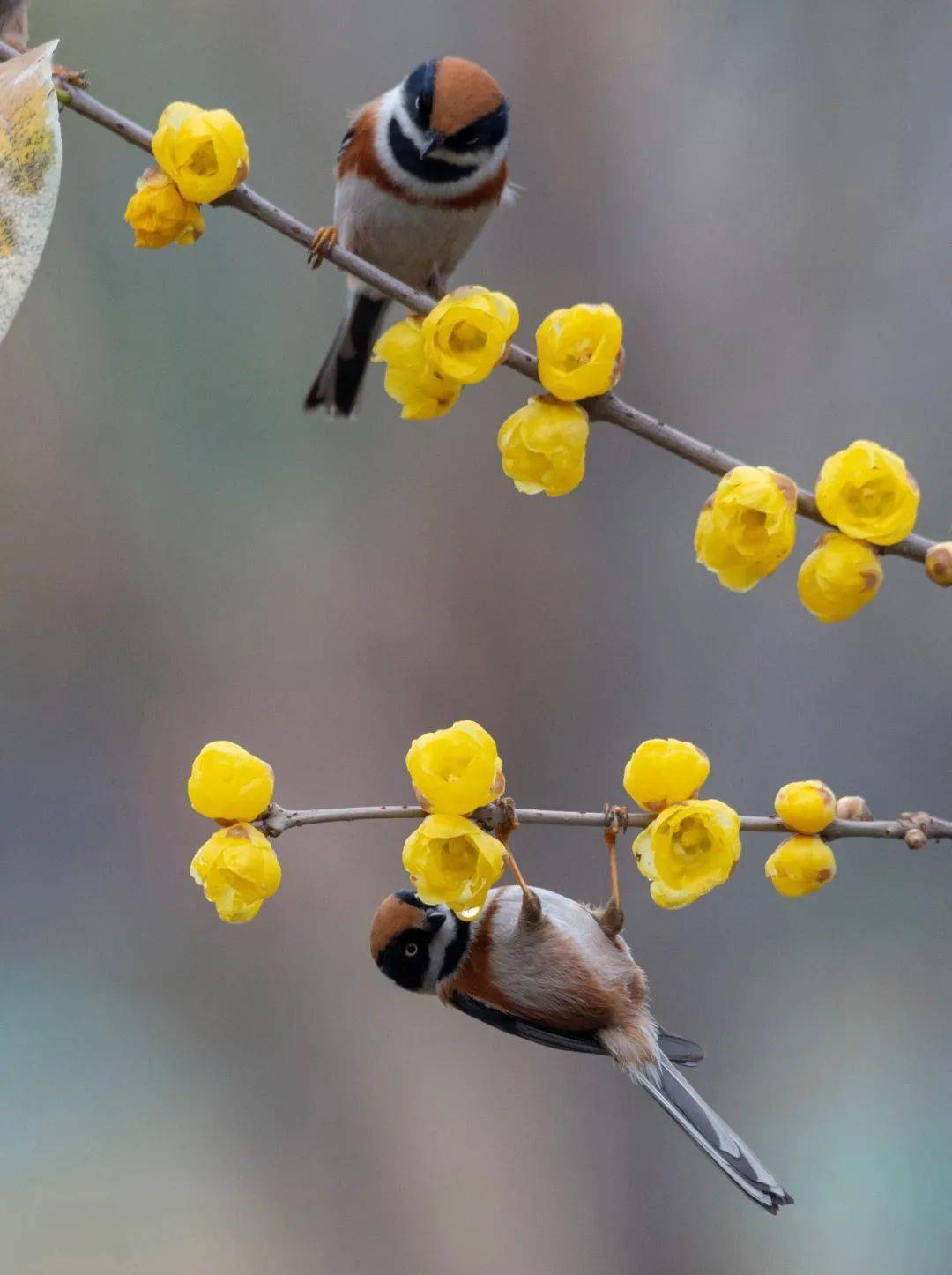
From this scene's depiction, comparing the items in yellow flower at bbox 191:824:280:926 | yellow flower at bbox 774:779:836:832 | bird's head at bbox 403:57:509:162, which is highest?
bird's head at bbox 403:57:509:162

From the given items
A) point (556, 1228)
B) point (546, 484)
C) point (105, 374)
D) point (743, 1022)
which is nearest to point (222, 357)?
point (105, 374)

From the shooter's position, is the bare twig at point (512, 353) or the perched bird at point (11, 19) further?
the perched bird at point (11, 19)

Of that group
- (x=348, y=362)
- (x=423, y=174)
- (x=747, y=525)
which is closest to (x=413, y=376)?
(x=747, y=525)

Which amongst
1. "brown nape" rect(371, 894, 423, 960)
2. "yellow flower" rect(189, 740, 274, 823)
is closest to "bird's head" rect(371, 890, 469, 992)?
"brown nape" rect(371, 894, 423, 960)

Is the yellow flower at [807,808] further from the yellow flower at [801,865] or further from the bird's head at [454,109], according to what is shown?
the bird's head at [454,109]

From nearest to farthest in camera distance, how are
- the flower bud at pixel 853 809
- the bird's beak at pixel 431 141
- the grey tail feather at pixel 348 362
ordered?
the flower bud at pixel 853 809, the bird's beak at pixel 431 141, the grey tail feather at pixel 348 362

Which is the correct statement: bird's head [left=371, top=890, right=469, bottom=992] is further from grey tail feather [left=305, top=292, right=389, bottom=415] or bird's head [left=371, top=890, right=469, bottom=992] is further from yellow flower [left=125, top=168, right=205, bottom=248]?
grey tail feather [left=305, top=292, right=389, bottom=415]

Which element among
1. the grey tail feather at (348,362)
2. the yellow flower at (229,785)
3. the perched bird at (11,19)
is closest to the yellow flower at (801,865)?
the yellow flower at (229,785)

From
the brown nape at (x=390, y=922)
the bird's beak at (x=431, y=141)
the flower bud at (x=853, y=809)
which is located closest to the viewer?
the flower bud at (x=853, y=809)
